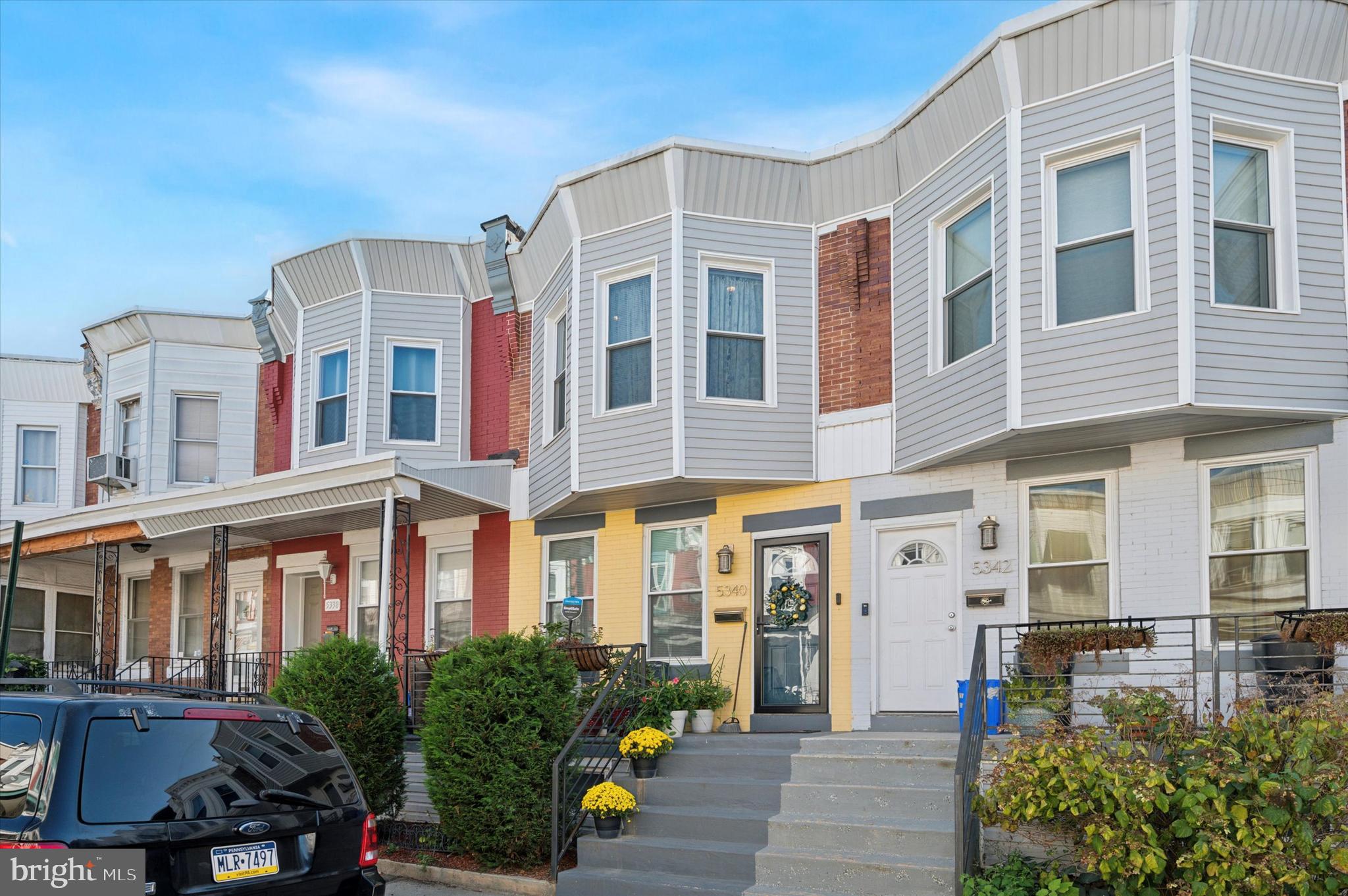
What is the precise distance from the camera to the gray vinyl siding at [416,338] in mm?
16391

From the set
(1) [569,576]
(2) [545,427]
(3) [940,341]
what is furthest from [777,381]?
(1) [569,576]

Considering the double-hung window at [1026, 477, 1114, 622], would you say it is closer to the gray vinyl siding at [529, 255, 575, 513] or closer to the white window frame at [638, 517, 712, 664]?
the white window frame at [638, 517, 712, 664]

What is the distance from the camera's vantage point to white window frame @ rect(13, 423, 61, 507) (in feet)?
71.9

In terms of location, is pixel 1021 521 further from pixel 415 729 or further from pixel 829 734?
pixel 415 729

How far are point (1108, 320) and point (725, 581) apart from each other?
5.09 metres

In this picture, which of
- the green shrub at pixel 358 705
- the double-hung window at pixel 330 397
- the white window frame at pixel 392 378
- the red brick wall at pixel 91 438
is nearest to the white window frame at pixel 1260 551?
the green shrub at pixel 358 705

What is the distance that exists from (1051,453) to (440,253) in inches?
354

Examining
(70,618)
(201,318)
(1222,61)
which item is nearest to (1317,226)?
(1222,61)

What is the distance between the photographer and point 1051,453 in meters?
11.1

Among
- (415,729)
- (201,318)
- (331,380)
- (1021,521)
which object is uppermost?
(201,318)

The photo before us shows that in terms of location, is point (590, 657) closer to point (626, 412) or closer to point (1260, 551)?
point (626, 412)

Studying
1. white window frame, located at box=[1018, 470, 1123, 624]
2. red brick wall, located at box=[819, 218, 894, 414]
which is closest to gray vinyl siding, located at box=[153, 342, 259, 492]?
red brick wall, located at box=[819, 218, 894, 414]

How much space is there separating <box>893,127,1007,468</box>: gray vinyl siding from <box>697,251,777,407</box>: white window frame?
1365 millimetres

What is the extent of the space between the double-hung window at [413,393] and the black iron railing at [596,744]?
210 inches
